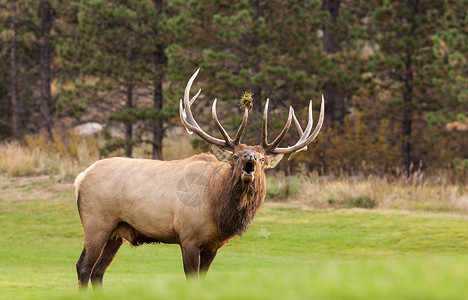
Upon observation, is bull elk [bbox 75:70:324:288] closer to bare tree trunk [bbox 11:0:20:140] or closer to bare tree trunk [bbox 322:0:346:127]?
bare tree trunk [bbox 322:0:346:127]

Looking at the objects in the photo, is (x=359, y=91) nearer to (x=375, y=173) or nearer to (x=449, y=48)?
(x=375, y=173)

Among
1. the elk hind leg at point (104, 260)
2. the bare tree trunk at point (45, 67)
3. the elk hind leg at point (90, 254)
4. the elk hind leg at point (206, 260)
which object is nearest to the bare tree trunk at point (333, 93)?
the bare tree trunk at point (45, 67)

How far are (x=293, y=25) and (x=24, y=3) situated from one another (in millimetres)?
12174

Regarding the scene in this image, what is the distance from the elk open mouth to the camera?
9820 mm

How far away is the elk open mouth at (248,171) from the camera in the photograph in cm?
982

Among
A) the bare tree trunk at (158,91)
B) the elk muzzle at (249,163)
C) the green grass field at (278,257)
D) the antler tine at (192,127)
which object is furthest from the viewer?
the bare tree trunk at (158,91)

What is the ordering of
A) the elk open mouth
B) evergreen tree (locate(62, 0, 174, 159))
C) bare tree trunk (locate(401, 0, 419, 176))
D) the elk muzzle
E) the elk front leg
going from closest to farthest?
the elk open mouth
the elk muzzle
the elk front leg
bare tree trunk (locate(401, 0, 419, 176))
evergreen tree (locate(62, 0, 174, 159))

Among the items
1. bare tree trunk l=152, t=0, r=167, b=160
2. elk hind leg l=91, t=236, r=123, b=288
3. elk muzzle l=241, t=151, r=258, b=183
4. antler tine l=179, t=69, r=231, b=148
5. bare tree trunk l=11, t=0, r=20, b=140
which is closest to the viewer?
elk muzzle l=241, t=151, r=258, b=183

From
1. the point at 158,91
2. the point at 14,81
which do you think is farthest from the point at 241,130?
the point at 14,81

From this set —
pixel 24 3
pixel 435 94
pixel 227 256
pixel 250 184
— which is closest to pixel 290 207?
pixel 227 256

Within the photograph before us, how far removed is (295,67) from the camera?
99.0 feet

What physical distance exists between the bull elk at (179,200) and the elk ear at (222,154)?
0.04 feet

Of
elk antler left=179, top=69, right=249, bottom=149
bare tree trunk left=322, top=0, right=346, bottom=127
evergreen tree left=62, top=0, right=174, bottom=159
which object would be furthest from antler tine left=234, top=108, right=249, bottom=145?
bare tree trunk left=322, top=0, right=346, bottom=127

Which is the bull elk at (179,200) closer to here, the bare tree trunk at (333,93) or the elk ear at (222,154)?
the elk ear at (222,154)
